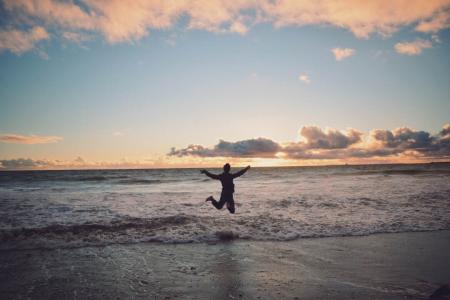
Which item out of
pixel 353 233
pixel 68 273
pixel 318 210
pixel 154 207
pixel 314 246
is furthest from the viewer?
pixel 154 207

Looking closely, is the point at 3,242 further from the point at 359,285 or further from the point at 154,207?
the point at 359,285

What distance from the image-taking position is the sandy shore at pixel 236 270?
16.8ft

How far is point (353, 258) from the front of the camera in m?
6.99

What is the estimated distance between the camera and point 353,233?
32.0ft

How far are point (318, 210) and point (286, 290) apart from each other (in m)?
9.76

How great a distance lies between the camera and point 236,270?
6.20 metres

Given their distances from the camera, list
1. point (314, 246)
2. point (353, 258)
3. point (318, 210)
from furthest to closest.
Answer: point (318, 210) < point (314, 246) < point (353, 258)

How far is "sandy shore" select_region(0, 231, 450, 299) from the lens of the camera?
16.8ft

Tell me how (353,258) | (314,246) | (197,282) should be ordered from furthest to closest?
(314,246) < (353,258) < (197,282)

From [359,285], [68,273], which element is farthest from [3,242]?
[359,285]

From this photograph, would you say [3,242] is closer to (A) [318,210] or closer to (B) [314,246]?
(B) [314,246]

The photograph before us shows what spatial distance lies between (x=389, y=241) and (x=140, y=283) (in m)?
7.08

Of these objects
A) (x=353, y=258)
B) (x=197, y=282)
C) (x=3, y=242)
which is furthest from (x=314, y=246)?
(x=3, y=242)

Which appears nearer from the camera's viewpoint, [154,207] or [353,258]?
[353,258]
